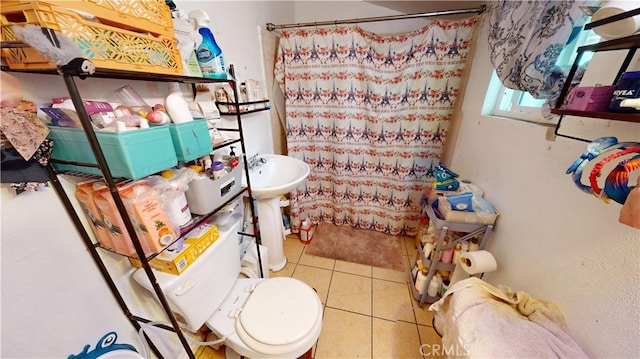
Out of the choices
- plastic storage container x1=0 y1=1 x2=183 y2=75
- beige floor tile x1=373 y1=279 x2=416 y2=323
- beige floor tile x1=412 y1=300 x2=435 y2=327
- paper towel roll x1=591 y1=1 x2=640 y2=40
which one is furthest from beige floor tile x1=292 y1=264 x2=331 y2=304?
paper towel roll x1=591 y1=1 x2=640 y2=40

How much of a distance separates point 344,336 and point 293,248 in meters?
0.83

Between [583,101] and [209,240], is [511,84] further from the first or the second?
[209,240]

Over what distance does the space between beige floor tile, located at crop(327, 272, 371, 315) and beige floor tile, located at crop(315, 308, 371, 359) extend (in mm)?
45

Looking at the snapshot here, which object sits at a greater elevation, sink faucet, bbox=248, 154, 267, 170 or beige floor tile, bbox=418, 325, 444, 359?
sink faucet, bbox=248, 154, 267, 170

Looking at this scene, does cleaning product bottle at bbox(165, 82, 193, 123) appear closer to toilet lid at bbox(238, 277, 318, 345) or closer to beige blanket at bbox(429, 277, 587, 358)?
toilet lid at bbox(238, 277, 318, 345)

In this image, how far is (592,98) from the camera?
0.60 meters

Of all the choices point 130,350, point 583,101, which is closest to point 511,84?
point 583,101

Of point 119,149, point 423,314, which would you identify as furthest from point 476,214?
point 119,149

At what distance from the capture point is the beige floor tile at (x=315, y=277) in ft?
5.03

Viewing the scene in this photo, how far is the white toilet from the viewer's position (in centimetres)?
78

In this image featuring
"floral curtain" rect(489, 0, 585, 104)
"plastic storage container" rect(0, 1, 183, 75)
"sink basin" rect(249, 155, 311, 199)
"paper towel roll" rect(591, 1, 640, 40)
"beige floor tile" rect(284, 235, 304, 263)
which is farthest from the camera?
"beige floor tile" rect(284, 235, 304, 263)

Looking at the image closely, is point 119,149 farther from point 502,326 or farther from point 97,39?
point 502,326

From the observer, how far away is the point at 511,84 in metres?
0.97

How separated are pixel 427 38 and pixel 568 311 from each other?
1596 mm
